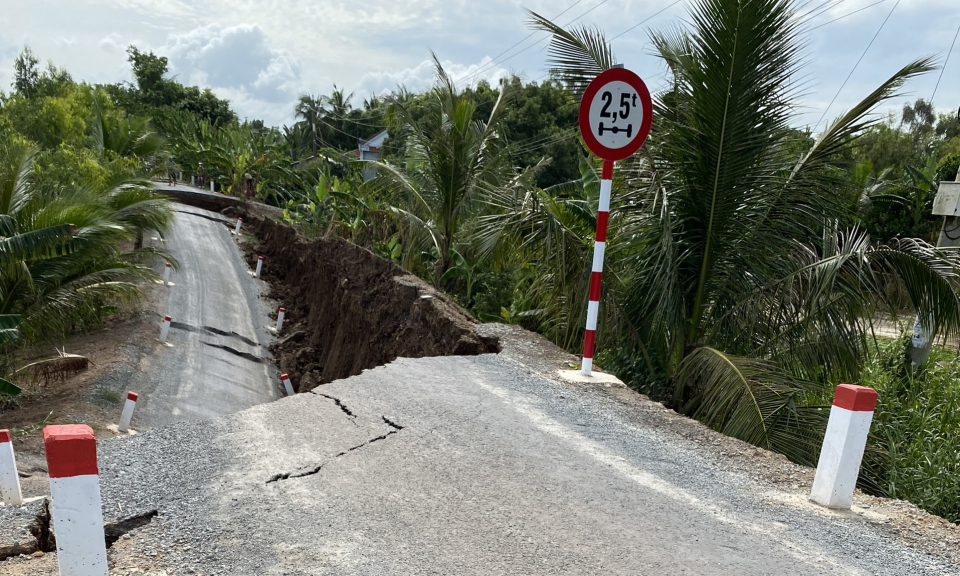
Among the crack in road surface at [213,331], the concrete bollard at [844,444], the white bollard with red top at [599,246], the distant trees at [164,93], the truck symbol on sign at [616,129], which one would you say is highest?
the distant trees at [164,93]

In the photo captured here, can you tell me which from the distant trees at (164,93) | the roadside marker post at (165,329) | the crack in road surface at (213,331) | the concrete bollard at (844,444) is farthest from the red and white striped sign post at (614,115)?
the distant trees at (164,93)

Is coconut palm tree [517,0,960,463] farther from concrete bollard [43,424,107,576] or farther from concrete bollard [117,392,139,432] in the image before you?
concrete bollard [117,392,139,432]

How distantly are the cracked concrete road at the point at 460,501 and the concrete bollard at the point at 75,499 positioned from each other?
397 mm

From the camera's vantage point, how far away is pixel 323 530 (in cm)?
387

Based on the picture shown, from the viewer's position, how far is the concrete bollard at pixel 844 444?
4.35 meters

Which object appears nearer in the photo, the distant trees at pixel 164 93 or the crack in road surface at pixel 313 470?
the crack in road surface at pixel 313 470

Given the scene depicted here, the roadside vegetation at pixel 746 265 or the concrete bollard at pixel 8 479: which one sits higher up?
the roadside vegetation at pixel 746 265

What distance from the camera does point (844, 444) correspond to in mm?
4363

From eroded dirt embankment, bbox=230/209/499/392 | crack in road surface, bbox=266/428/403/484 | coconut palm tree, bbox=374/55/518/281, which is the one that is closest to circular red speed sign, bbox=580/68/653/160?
eroded dirt embankment, bbox=230/209/499/392

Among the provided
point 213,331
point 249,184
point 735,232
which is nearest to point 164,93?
point 249,184

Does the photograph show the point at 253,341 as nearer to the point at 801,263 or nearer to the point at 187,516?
the point at 801,263

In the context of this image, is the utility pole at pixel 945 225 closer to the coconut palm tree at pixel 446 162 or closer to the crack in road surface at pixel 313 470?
the crack in road surface at pixel 313 470

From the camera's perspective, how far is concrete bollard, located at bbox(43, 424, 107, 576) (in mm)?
3104

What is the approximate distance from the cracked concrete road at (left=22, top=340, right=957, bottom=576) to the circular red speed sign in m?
2.57
